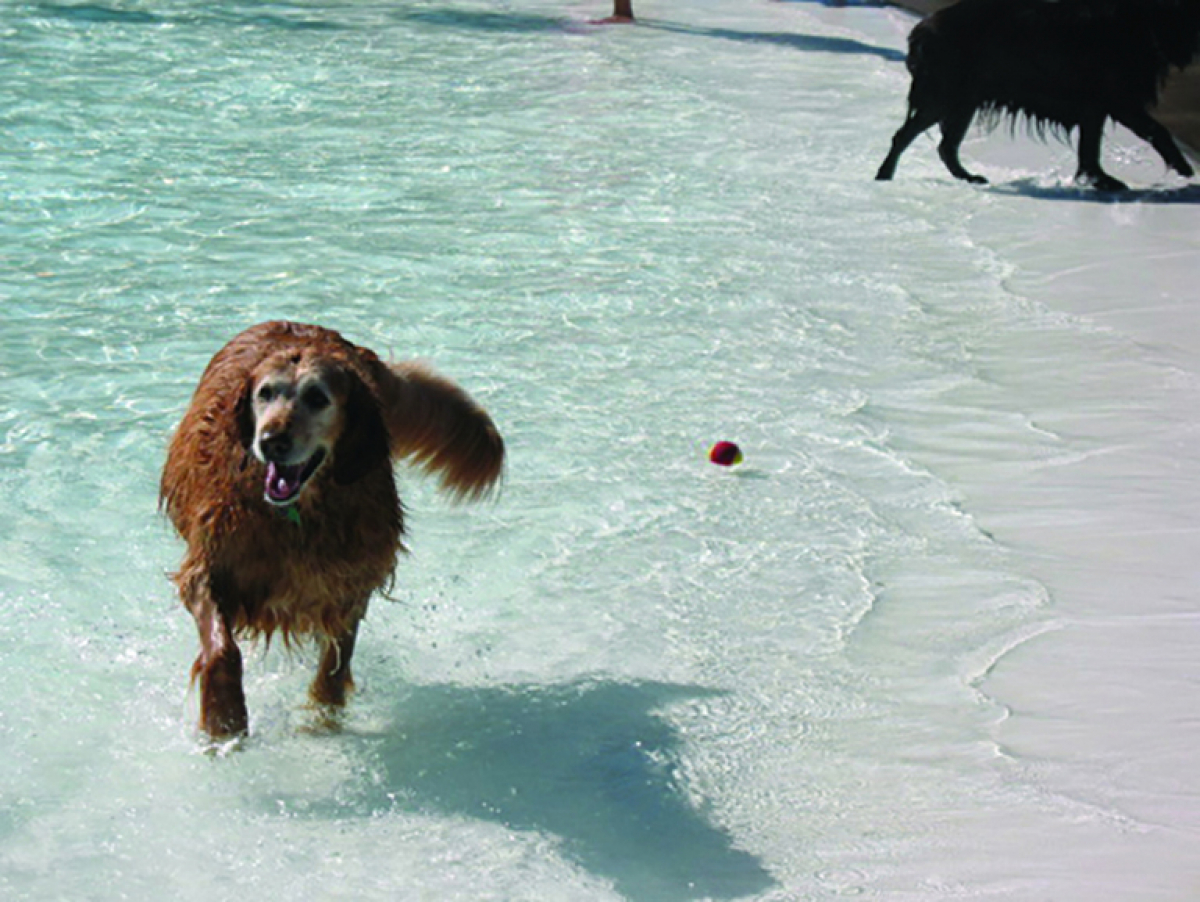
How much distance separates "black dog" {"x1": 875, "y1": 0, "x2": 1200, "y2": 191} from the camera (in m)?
11.0

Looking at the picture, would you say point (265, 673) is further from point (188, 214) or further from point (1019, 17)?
point (1019, 17)

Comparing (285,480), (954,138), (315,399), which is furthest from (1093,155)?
(285,480)

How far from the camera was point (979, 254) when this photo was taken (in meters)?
9.63

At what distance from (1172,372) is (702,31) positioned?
35.5 ft

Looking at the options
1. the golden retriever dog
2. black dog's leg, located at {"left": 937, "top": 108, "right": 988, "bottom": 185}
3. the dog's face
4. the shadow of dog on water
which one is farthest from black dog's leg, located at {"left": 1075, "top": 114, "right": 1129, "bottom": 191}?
the dog's face

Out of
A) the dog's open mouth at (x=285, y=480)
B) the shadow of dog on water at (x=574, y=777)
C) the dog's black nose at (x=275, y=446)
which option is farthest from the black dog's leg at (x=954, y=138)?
the dog's black nose at (x=275, y=446)

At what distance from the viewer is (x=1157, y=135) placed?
1134 cm

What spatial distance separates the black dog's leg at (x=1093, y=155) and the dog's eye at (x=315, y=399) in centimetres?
794

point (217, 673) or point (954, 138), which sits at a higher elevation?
point (954, 138)

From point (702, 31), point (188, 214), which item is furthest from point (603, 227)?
point (702, 31)

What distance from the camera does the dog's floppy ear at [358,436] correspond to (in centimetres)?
440

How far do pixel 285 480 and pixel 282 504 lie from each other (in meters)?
0.06

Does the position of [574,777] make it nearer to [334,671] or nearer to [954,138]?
[334,671]

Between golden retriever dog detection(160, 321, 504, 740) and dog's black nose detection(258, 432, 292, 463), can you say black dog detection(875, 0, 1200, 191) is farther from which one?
dog's black nose detection(258, 432, 292, 463)
